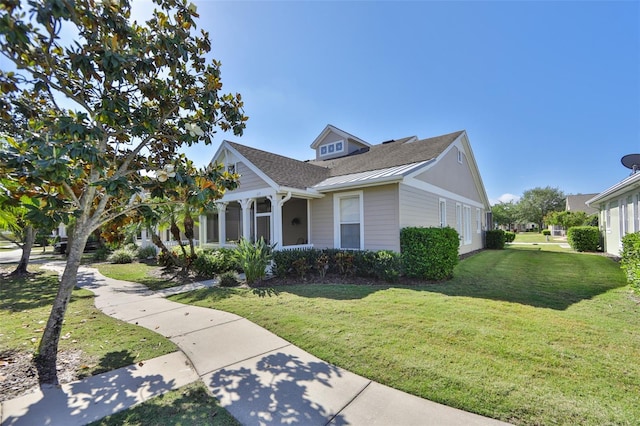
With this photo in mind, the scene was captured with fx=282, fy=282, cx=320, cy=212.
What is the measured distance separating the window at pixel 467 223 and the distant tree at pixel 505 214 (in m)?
47.1

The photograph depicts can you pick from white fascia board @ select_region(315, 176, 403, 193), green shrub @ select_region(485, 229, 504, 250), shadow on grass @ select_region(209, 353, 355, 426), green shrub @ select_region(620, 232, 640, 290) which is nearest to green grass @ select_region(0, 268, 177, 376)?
shadow on grass @ select_region(209, 353, 355, 426)

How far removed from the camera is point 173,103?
4867 mm

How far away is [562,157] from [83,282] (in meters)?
36.8

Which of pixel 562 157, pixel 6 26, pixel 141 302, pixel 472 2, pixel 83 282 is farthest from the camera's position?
pixel 562 157

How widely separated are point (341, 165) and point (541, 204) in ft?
197

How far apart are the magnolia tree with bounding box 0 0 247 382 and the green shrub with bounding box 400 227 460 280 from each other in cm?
610

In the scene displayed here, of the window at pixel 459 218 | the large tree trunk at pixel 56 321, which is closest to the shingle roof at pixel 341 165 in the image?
the window at pixel 459 218

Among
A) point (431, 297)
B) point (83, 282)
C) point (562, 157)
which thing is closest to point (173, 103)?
point (431, 297)

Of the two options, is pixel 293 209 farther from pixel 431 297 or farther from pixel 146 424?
pixel 146 424

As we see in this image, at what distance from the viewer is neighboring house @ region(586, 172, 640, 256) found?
35.4 feet

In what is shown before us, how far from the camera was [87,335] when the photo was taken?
188 inches

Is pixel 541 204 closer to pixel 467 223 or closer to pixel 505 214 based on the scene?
pixel 505 214

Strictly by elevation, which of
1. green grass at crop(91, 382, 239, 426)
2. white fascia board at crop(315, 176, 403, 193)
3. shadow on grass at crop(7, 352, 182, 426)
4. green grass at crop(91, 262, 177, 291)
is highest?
white fascia board at crop(315, 176, 403, 193)

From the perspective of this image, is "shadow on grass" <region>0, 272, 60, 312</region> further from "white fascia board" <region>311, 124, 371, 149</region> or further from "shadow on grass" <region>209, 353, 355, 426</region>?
"white fascia board" <region>311, 124, 371, 149</region>
